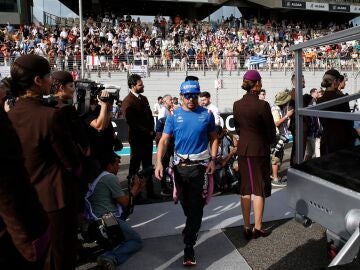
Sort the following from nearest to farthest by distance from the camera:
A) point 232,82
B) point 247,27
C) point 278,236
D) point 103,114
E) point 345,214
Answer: point 345,214 < point 103,114 < point 278,236 < point 232,82 < point 247,27

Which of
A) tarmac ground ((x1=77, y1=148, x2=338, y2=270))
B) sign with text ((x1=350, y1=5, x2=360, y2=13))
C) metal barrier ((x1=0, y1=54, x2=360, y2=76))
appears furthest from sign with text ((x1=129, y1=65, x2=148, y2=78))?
sign with text ((x1=350, y1=5, x2=360, y2=13))

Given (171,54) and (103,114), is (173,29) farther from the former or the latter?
(103,114)

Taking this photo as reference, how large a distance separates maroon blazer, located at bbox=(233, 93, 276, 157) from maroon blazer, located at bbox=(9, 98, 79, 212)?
1.98 m

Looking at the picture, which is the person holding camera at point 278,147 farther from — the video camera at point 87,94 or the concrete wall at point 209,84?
the concrete wall at point 209,84

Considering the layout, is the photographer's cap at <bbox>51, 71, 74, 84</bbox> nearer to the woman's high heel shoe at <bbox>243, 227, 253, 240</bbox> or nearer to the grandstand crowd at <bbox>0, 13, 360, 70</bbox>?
the woman's high heel shoe at <bbox>243, 227, 253, 240</bbox>

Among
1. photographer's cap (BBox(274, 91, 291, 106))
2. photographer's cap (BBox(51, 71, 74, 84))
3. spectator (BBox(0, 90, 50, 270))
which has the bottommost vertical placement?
spectator (BBox(0, 90, 50, 270))

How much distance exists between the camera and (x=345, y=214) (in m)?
2.25

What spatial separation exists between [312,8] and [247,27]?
33.7 feet

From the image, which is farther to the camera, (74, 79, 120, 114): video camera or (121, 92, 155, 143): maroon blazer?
(121, 92, 155, 143): maroon blazer

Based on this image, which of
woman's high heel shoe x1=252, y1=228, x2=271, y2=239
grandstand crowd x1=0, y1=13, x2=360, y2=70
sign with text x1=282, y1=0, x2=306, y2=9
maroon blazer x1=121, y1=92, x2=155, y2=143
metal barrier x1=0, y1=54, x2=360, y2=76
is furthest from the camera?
sign with text x1=282, y1=0, x2=306, y2=9

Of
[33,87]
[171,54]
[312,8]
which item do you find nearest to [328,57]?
[171,54]

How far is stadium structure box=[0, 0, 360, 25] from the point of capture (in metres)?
30.2

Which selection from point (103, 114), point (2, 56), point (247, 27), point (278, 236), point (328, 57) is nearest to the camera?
point (103, 114)

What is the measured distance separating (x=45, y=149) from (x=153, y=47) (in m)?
19.7
